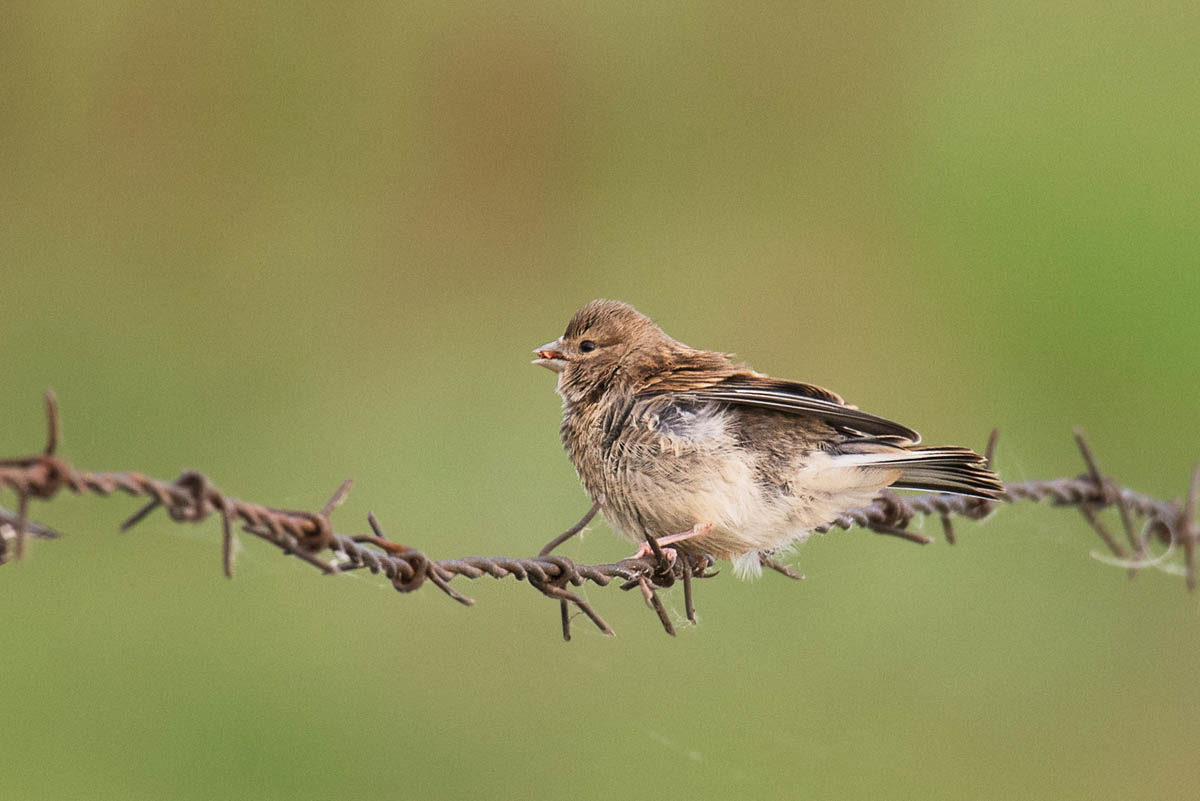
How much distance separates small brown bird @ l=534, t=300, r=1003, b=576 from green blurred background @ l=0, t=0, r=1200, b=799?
257 centimetres

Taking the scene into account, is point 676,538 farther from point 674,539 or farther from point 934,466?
point 934,466

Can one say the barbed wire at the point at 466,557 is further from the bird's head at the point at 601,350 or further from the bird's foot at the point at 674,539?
the bird's head at the point at 601,350

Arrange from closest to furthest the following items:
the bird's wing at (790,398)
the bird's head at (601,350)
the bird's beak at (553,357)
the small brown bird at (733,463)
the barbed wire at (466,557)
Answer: the barbed wire at (466,557), the bird's wing at (790,398), the small brown bird at (733,463), the bird's head at (601,350), the bird's beak at (553,357)

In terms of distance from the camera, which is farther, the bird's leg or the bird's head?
the bird's head

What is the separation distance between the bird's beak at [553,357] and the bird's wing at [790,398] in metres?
0.76

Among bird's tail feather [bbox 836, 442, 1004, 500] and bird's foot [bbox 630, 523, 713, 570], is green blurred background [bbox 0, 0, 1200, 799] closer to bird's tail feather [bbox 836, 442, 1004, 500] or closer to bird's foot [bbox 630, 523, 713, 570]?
bird's foot [bbox 630, 523, 713, 570]

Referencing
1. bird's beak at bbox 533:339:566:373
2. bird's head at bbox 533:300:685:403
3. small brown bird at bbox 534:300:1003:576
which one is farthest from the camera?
bird's beak at bbox 533:339:566:373

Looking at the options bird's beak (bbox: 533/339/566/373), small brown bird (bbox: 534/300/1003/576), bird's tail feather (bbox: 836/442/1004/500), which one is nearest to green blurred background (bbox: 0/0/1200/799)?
bird's beak (bbox: 533/339/566/373)

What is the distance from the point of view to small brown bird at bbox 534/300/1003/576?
4305 millimetres

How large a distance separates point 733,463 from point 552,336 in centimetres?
531

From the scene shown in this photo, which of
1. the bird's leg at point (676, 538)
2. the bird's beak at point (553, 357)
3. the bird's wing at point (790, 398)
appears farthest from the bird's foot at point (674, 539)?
the bird's beak at point (553, 357)

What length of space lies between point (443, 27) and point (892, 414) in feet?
17.3

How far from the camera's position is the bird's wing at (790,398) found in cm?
411

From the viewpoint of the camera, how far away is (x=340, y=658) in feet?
24.8
